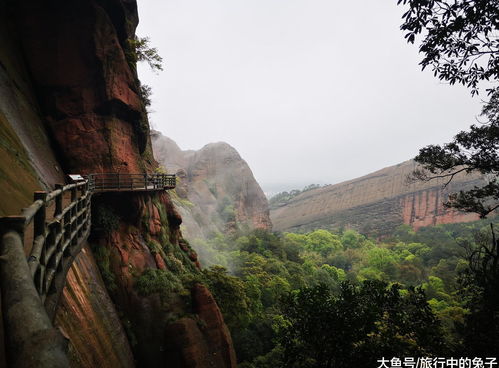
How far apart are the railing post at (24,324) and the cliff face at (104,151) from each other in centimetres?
639

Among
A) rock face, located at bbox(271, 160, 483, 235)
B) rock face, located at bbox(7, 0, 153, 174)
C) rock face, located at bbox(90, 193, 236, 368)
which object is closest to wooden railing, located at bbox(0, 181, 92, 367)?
rock face, located at bbox(90, 193, 236, 368)

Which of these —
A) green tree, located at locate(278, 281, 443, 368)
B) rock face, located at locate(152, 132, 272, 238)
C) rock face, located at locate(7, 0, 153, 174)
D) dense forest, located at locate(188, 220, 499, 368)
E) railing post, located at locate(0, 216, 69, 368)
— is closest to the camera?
railing post, located at locate(0, 216, 69, 368)

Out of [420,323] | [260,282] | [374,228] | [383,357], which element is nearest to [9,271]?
[383,357]

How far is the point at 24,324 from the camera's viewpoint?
1.57m

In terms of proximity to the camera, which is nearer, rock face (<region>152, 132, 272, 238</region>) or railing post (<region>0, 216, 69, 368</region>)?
railing post (<region>0, 216, 69, 368</region>)

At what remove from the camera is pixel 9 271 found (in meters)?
1.91

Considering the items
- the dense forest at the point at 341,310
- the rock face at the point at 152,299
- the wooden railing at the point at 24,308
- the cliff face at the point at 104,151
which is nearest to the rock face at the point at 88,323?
the cliff face at the point at 104,151

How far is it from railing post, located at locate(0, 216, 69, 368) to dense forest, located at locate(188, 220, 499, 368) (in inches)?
209

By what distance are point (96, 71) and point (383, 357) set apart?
1335cm

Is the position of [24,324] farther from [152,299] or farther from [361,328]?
[152,299]

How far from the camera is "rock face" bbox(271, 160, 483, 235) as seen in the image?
64.9 m

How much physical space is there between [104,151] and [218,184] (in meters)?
43.6

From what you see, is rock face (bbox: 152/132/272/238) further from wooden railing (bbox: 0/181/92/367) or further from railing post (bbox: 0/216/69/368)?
railing post (bbox: 0/216/69/368)

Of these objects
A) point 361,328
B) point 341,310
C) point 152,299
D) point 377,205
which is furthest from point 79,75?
point 377,205
